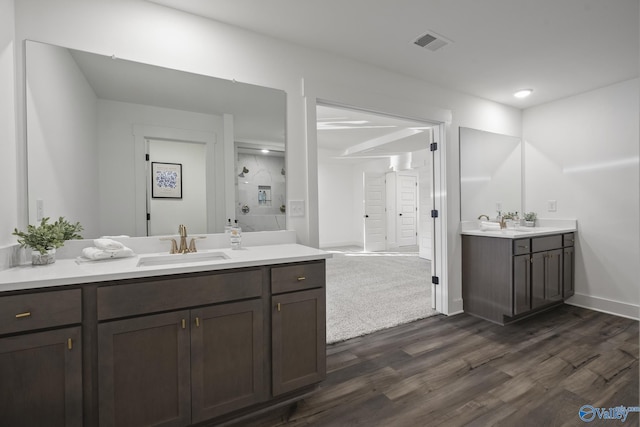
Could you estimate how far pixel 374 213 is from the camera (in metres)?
8.03

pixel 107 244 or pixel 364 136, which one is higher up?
pixel 364 136

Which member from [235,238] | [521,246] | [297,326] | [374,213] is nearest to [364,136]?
[374,213]

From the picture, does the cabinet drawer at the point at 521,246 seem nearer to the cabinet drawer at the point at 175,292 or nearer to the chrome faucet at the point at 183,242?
the cabinet drawer at the point at 175,292

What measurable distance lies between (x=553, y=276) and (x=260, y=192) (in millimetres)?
3219

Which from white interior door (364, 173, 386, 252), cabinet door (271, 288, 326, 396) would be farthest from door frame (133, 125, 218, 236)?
white interior door (364, 173, 386, 252)

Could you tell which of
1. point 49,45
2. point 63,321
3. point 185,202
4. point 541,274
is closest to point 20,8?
point 49,45

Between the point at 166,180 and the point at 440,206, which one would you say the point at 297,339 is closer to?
the point at 166,180

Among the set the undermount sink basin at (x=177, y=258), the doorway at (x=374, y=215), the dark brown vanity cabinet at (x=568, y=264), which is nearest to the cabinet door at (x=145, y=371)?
the undermount sink basin at (x=177, y=258)

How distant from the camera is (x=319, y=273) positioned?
1.79 m

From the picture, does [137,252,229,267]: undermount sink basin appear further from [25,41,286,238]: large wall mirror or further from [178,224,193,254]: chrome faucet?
[25,41,286,238]: large wall mirror

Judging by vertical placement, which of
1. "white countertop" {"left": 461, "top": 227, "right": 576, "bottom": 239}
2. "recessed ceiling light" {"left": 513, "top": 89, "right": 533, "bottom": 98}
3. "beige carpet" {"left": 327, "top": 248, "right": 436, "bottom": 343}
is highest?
"recessed ceiling light" {"left": 513, "top": 89, "right": 533, "bottom": 98}

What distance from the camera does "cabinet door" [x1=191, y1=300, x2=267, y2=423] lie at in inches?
56.4

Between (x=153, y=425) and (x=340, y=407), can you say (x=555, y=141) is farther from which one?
(x=153, y=425)

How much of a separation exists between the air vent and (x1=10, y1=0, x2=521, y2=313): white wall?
0.46m
